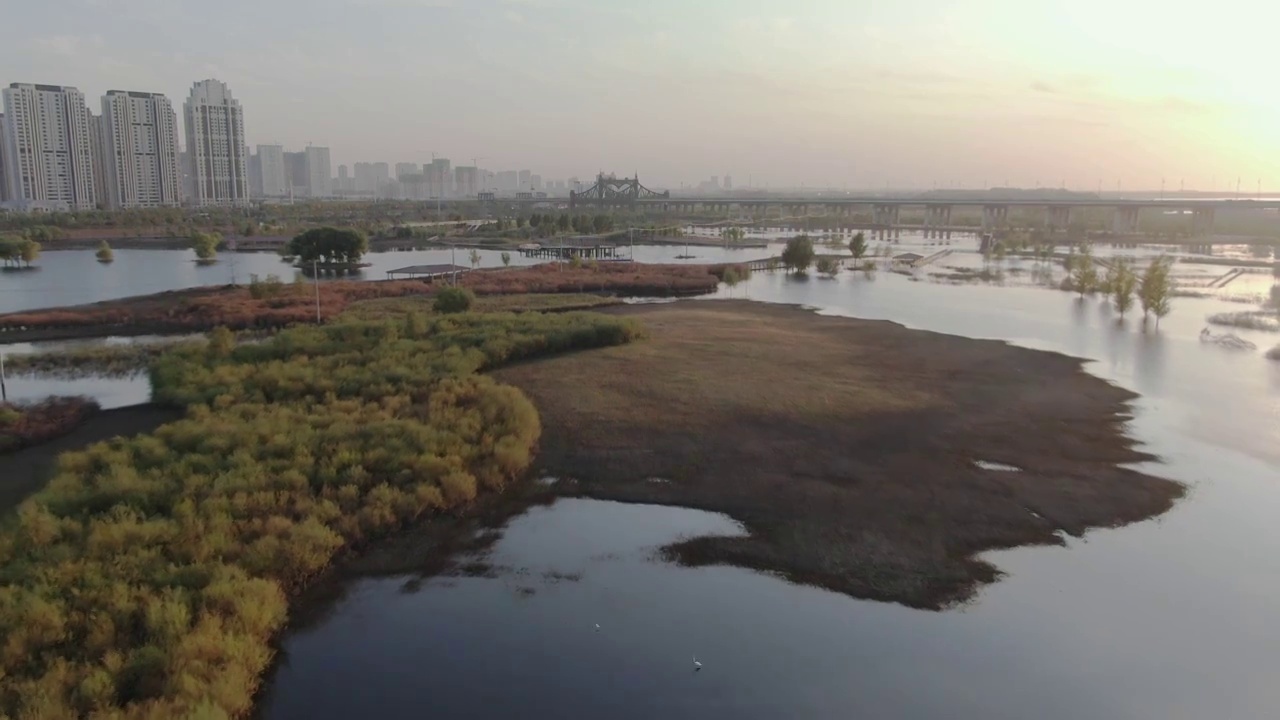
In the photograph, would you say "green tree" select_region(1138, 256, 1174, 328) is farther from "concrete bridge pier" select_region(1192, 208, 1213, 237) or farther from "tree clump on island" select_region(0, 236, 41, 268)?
"concrete bridge pier" select_region(1192, 208, 1213, 237)

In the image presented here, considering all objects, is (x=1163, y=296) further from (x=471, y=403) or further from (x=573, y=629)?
(x=573, y=629)

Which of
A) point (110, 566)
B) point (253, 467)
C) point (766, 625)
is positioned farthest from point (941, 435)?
point (110, 566)

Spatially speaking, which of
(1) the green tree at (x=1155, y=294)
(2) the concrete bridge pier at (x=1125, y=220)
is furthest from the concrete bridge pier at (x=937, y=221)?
(1) the green tree at (x=1155, y=294)

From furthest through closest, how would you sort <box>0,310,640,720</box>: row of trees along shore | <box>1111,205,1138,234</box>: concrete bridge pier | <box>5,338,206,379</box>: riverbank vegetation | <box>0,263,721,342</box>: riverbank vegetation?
<box>1111,205,1138,234</box>: concrete bridge pier < <box>0,263,721,342</box>: riverbank vegetation < <box>5,338,206,379</box>: riverbank vegetation < <box>0,310,640,720</box>: row of trees along shore

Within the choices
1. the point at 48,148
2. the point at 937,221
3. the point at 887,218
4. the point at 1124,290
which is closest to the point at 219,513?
the point at 1124,290

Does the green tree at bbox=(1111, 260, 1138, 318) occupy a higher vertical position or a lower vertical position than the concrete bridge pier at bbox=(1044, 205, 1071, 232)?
lower

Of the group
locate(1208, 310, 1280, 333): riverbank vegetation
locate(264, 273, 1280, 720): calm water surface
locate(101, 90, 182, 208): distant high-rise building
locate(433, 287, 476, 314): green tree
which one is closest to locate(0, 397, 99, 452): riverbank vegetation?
locate(264, 273, 1280, 720): calm water surface
